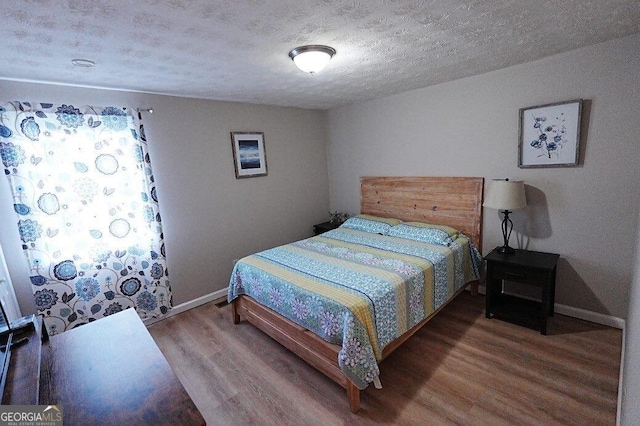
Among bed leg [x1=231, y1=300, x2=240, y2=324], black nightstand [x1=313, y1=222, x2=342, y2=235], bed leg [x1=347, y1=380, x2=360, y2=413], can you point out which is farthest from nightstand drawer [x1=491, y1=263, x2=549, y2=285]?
bed leg [x1=231, y1=300, x2=240, y2=324]

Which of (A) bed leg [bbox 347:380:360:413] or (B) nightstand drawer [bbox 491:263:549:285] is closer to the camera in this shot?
(A) bed leg [bbox 347:380:360:413]

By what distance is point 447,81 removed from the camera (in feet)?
9.89

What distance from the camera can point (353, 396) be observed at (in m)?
1.78

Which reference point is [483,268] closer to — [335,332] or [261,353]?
[335,332]

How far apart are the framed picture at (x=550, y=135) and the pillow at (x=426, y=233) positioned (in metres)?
0.90

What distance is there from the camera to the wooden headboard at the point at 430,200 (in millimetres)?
3043

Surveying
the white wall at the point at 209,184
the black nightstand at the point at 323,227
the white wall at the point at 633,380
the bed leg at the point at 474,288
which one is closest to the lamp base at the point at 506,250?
the bed leg at the point at 474,288

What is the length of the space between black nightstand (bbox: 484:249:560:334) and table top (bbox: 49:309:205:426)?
2.56 m

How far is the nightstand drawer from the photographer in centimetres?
233

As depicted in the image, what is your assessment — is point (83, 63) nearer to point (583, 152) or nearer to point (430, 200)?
point (430, 200)

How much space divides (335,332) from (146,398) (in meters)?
1.10

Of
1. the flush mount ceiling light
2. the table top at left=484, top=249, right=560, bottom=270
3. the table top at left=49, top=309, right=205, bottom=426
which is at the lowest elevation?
the table top at left=484, top=249, right=560, bottom=270

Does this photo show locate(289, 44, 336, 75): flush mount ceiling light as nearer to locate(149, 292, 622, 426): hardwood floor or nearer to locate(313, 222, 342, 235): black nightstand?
locate(149, 292, 622, 426): hardwood floor

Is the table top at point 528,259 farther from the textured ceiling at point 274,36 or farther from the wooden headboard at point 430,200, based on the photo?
the textured ceiling at point 274,36
